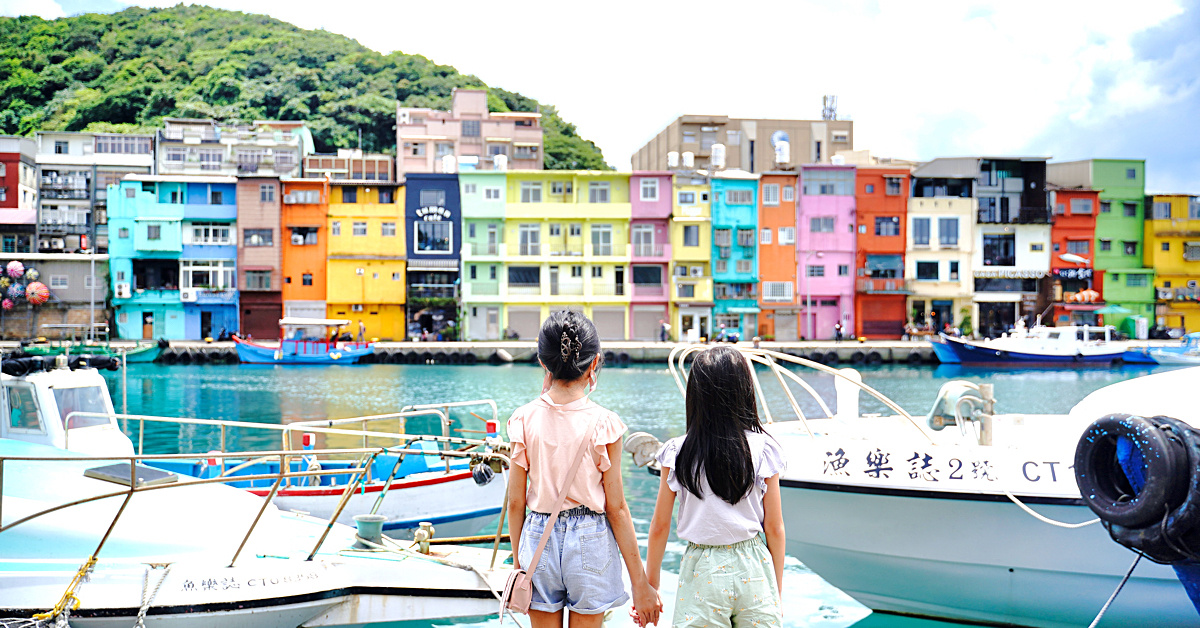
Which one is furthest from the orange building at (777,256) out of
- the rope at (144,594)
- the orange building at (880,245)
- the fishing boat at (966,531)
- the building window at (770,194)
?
the rope at (144,594)

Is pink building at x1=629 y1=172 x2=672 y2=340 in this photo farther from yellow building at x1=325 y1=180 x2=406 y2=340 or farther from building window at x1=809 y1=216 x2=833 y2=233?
yellow building at x1=325 y1=180 x2=406 y2=340

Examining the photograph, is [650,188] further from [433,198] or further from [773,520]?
[773,520]

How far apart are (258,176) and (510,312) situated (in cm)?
1566

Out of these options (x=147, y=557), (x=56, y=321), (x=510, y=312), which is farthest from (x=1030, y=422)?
(x=56, y=321)

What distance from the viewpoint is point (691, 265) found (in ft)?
156

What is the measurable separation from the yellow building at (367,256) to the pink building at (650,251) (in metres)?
13.1

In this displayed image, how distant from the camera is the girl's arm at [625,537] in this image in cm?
294

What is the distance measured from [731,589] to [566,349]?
103 cm

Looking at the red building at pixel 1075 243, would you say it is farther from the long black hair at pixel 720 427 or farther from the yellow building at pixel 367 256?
the long black hair at pixel 720 427

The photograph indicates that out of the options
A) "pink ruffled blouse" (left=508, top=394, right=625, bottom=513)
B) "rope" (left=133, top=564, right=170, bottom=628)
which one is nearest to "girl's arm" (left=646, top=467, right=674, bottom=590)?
"pink ruffled blouse" (left=508, top=394, right=625, bottom=513)

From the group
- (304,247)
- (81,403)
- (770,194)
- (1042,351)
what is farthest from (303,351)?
(1042,351)

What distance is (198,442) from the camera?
672 inches

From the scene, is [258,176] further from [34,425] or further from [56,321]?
[34,425]

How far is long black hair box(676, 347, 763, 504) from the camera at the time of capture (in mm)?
2939
